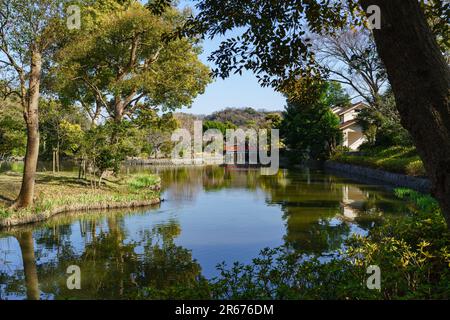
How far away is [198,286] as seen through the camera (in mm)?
4781

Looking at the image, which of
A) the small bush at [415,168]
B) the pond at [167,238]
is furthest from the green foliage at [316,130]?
the pond at [167,238]

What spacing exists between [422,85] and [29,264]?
26.3 feet

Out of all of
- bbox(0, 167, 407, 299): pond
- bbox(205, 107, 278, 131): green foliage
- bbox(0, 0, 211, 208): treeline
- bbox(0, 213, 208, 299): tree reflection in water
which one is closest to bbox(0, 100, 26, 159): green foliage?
bbox(0, 0, 211, 208): treeline

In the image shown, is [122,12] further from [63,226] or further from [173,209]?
[63,226]

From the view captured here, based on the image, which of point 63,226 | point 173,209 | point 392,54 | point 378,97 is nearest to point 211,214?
point 173,209

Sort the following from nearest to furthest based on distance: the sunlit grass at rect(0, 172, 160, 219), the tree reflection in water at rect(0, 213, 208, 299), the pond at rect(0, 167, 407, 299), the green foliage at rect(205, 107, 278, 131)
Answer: the tree reflection in water at rect(0, 213, 208, 299) → the pond at rect(0, 167, 407, 299) → the sunlit grass at rect(0, 172, 160, 219) → the green foliage at rect(205, 107, 278, 131)

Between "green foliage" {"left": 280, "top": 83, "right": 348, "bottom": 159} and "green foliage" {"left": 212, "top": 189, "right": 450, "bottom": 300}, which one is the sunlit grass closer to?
"green foliage" {"left": 212, "top": 189, "right": 450, "bottom": 300}

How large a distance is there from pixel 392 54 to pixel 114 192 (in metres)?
16.0

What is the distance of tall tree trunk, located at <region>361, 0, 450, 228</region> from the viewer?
273 centimetres

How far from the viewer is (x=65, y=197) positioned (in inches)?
601

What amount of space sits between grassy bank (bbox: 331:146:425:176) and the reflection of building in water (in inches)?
118

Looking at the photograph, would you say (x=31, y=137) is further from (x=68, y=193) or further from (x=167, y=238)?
(x=167, y=238)

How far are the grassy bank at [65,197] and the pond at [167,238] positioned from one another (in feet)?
1.78

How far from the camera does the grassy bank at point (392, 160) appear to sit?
22.1 metres
